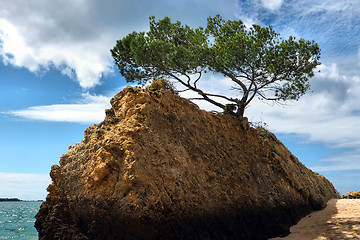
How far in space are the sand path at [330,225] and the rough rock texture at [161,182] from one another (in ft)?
2.27

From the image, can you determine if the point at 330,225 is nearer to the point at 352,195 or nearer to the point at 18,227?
the point at 352,195

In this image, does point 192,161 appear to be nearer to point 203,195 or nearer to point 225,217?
point 203,195

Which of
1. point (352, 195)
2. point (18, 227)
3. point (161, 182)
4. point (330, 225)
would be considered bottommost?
point (18, 227)

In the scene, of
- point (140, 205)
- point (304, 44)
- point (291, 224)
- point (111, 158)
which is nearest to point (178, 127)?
point (111, 158)

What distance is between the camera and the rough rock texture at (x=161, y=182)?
962 centimetres

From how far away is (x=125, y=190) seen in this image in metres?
9.62

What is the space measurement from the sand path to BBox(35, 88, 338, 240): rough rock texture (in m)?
0.69

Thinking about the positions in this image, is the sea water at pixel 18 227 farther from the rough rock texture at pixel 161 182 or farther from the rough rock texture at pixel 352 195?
the rough rock texture at pixel 352 195

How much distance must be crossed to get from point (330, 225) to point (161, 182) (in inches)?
370

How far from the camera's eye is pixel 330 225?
562 inches

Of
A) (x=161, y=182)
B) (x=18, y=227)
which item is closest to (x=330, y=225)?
(x=161, y=182)

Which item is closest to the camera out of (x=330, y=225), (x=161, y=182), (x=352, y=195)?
(x=161, y=182)

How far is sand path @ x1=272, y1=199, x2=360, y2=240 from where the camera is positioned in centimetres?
1240

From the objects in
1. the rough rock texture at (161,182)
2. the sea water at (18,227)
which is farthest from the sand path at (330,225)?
the sea water at (18,227)
